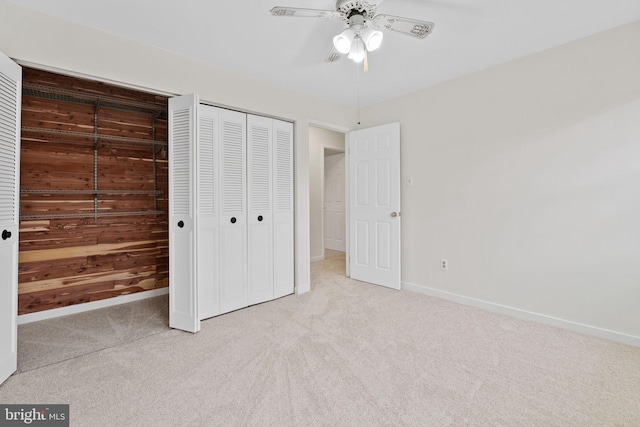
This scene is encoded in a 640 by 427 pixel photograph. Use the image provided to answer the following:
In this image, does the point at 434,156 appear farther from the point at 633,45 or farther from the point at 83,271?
the point at 83,271

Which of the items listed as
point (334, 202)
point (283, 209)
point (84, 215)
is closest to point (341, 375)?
point (283, 209)

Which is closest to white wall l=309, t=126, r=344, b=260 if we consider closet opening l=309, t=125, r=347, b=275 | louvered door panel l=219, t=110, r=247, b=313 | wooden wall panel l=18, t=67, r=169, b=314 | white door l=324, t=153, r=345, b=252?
closet opening l=309, t=125, r=347, b=275

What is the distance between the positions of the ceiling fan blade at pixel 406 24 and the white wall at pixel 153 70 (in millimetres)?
1676

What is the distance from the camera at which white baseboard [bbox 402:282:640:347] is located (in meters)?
2.35

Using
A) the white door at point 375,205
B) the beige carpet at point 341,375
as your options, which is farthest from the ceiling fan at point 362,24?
the beige carpet at point 341,375

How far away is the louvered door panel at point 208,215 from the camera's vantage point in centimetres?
280

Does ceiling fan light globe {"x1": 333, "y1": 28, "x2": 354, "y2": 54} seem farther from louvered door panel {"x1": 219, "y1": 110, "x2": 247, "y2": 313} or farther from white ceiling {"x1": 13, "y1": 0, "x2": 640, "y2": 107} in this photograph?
louvered door panel {"x1": 219, "y1": 110, "x2": 247, "y2": 313}

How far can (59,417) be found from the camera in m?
1.58

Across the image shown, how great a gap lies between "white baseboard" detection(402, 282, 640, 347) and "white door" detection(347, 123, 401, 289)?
0.39 meters

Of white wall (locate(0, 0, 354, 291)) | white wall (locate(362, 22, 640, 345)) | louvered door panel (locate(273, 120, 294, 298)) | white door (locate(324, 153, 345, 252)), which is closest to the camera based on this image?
white wall (locate(0, 0, 354, 291))

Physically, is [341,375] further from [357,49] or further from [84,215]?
[84,215]

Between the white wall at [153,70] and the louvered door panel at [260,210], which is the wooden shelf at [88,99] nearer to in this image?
the white wall at [153,70]

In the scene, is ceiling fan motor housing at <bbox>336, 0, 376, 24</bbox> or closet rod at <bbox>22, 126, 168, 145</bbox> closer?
ceiling fan motor housing at <bbox>336, 0, 376, 24</bbox>

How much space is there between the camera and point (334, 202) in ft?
21.6
